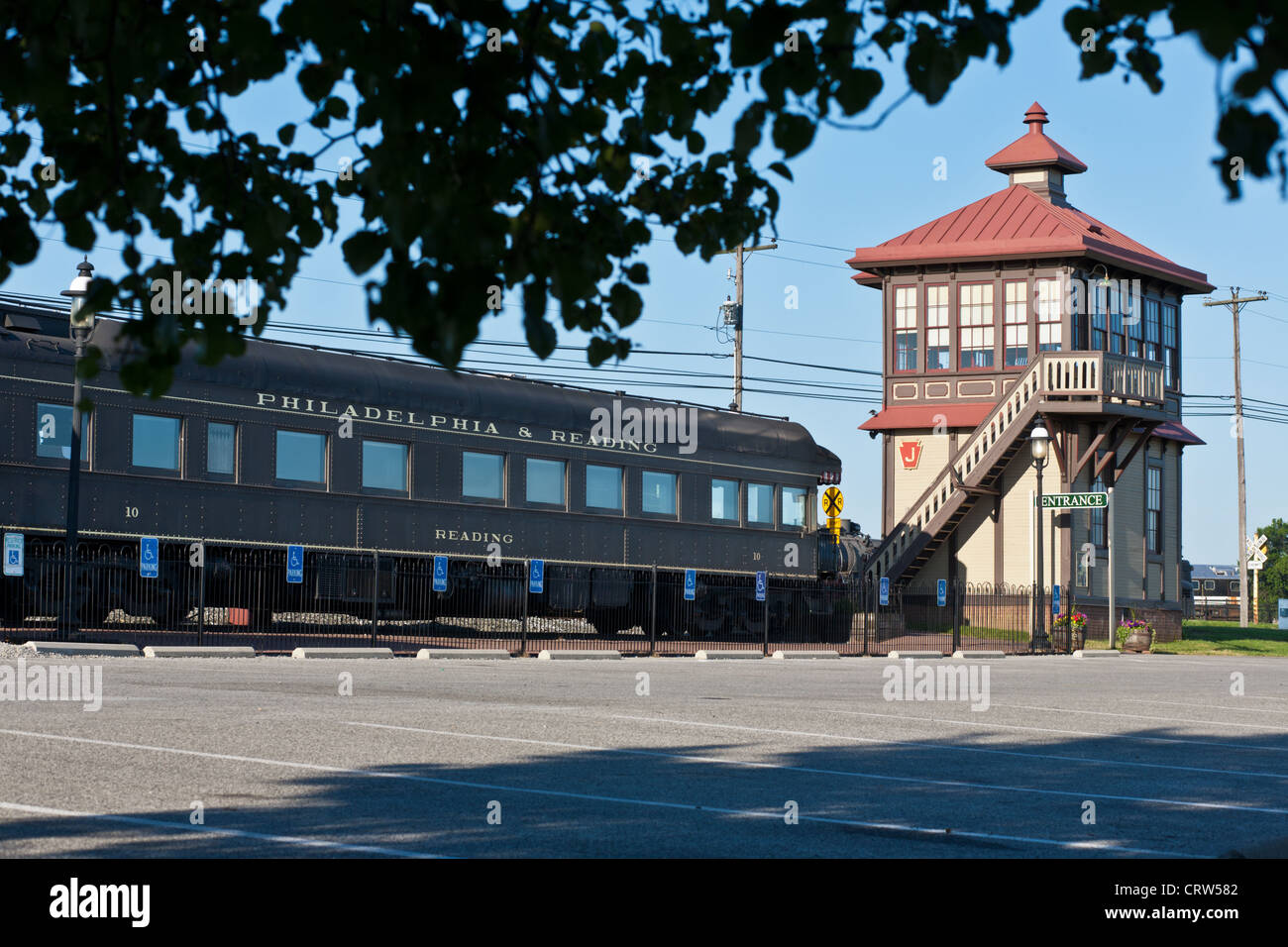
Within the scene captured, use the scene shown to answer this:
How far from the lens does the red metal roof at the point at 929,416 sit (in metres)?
40.3

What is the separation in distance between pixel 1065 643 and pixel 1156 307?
37.5ft

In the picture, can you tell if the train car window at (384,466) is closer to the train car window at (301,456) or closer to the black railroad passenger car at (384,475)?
the black railroad passenger car at (384,475)

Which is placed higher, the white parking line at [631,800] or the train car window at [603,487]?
the train car window at [603,487]

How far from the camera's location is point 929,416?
40.8 m

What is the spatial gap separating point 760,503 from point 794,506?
1308 mm

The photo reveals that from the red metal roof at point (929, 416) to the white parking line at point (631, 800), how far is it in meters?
32.2

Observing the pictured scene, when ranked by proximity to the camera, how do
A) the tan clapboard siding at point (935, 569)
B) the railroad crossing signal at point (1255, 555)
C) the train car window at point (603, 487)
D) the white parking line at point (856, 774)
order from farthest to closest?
1. the railroad crossing signal at point (1255, 555)
2. the tan clapboard siding at point (935, 569)
3. the train car window at point (603, 487)
4. the white parking line at point (856, 774)

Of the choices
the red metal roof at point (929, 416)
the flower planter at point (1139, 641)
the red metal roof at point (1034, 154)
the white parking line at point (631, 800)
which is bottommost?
the flower planter at point (1139, 641)

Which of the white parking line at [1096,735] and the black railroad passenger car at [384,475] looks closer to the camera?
the white parking line at [1096,735]

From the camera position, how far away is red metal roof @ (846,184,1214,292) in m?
38.9

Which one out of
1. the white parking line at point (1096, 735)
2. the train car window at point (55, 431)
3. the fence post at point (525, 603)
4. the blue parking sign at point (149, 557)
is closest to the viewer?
the white parking line at point (1096, 735)

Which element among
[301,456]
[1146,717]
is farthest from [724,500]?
[1146,717]

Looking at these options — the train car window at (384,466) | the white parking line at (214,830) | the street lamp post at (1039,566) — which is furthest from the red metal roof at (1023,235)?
the white parking line at (214,830)

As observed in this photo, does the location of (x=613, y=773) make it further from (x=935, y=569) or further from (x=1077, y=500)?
(x=935, y=569)
